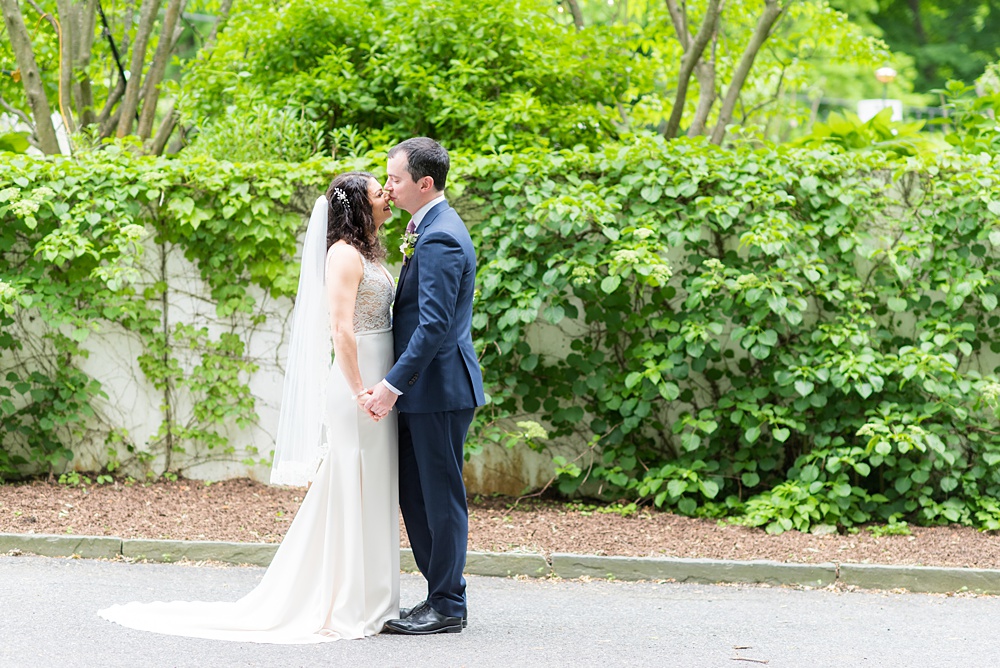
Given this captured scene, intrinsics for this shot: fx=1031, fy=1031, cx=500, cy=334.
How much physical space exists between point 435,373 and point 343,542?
89cm

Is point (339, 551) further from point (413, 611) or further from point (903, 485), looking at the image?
point (903, 485)

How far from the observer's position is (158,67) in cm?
959

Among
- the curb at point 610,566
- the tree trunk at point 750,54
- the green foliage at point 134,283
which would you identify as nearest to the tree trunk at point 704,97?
the tree trunk at point 750,54

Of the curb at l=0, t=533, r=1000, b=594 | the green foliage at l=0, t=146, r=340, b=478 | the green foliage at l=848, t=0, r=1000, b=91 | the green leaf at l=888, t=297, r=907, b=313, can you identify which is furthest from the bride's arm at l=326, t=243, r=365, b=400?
the green foliage at l=848, t=0, r=1000, b=91

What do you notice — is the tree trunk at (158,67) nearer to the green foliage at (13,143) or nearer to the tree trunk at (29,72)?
the tree trunk at (29,72)

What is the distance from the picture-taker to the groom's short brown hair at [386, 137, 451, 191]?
4711 mm

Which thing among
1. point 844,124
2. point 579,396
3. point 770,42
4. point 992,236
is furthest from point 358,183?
point 770,42

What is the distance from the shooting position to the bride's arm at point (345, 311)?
4684 mm

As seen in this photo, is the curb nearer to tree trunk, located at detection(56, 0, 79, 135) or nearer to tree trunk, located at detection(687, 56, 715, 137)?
tree trunk, located at detection(56, 0, 79, 135)

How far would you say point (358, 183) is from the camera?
15.8 ft

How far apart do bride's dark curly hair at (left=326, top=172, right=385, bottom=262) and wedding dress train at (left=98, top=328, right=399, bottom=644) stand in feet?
1.47

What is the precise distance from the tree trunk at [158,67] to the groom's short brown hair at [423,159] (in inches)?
221

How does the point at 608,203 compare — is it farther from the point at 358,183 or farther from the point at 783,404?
the point at 358,183

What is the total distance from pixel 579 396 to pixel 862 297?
2107mm
